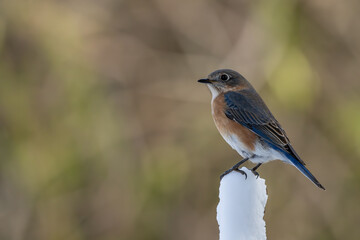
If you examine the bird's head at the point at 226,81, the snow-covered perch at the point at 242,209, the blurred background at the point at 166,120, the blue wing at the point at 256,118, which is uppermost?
the blurred background at the point at 166,120

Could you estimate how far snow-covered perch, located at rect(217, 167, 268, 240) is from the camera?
2.58 meters

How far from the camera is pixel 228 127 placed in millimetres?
4883

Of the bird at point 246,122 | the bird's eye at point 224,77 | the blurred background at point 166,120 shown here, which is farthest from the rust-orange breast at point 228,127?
the blurred background at point 166,120

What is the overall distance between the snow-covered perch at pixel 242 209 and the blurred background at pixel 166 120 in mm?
6926

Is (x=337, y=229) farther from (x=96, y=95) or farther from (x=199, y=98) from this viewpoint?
(x=96, y=95)

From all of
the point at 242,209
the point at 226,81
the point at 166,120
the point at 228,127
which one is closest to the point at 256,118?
the point at 228,127

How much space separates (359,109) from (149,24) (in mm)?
3889

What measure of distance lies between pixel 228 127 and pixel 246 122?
6.0 inches

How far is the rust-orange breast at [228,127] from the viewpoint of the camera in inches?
185

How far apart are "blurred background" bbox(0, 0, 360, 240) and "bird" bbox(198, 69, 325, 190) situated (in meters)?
4.67

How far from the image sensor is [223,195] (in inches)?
112

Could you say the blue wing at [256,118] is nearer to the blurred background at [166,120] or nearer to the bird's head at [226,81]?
the bird's head at [226,81]

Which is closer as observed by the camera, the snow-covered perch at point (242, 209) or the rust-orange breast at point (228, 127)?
the snow-covered perch at point (242, 209)

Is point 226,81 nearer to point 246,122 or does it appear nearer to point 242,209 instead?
point 246,122
